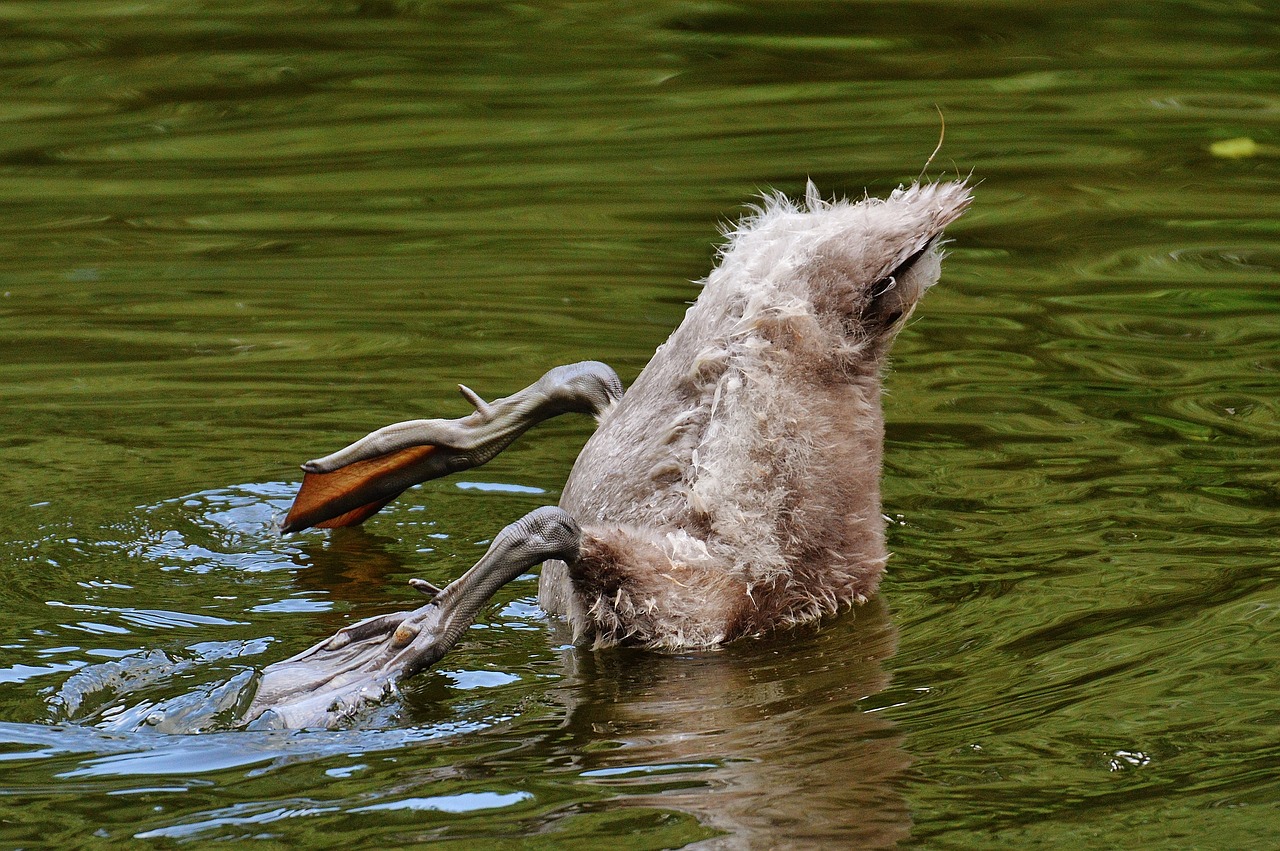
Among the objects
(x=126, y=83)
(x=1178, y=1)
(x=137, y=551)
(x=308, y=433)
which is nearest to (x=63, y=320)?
(x=308, y=433)

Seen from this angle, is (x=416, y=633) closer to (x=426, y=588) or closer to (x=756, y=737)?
(x=426, y=588)

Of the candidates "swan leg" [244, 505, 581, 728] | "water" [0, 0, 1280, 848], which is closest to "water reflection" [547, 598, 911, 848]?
"water" [0, 0, 1280, 848]

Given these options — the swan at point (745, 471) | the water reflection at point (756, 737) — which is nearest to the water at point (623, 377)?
the water reflection at point (756, 737)

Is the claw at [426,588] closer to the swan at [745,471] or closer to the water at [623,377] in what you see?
the swan at [745,471]

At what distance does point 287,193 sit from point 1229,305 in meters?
4.73

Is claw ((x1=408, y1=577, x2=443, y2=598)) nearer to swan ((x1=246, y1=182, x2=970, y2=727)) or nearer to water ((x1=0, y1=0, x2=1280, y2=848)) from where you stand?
swan ((x1=246, y1=182, x2=970, y2=727))

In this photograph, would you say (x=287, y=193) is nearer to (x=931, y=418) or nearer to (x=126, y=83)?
(x=126, y=83)

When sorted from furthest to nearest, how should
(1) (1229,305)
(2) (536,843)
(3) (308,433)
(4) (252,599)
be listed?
(1) (1229,305), (3) (308,433), (4) (252,599), (2) (536,843)

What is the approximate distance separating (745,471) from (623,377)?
2.27 m

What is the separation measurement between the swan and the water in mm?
148

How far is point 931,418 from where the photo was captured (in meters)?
6.62

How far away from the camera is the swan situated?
185 inches

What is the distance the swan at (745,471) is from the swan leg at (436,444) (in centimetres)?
34

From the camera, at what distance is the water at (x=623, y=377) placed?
3914 millimetres
